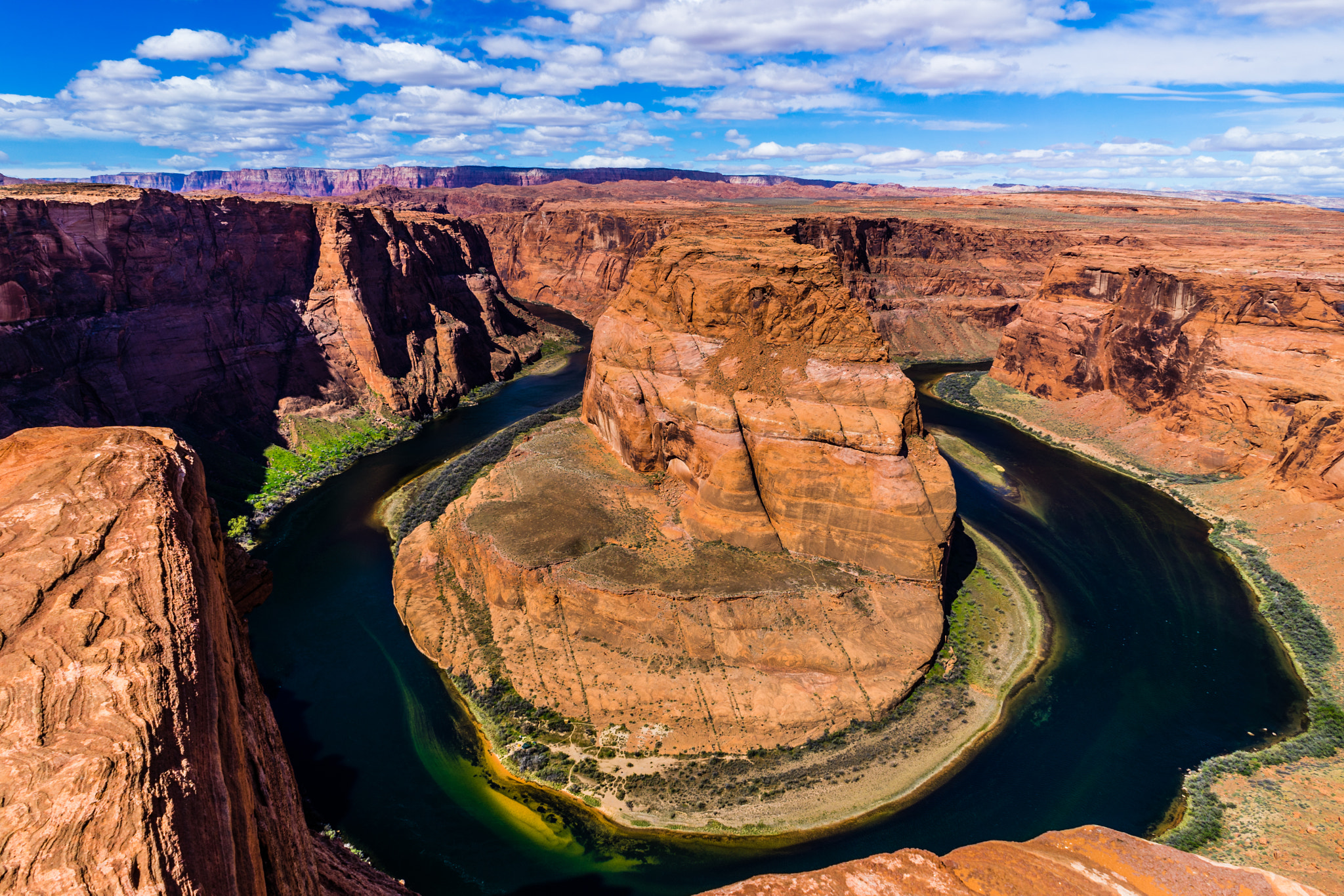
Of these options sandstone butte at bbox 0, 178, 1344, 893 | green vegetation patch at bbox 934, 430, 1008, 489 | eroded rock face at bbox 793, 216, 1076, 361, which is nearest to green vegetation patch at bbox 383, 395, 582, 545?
sandstone butte at bbox 0, 178, 1344, 893

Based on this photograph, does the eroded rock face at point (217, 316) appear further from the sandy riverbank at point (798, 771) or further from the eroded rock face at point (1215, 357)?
the eroded rock face at point (1215, 357)

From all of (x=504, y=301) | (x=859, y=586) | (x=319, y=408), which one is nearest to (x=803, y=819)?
(x=859, y=586)

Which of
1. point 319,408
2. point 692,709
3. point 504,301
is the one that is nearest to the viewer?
point 692,709

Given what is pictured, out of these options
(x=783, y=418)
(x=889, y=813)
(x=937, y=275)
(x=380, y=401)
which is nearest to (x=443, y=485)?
(x=380, y=401)

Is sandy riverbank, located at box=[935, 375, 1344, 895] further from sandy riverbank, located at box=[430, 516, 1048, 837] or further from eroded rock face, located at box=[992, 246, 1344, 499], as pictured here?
sandy riverbank, located at box=[430, 516, 1048, 837]

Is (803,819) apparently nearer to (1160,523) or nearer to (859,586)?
(859,586)

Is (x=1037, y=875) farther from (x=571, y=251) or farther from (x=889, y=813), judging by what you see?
(x=571, y=251)
